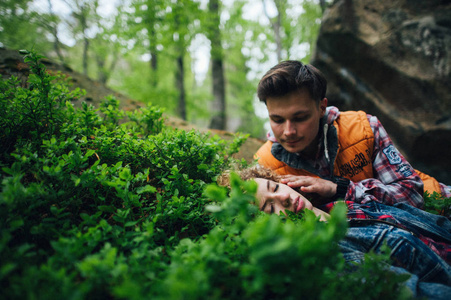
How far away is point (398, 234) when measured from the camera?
5.34 ft

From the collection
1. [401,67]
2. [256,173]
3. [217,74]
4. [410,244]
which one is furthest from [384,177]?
[217,74]

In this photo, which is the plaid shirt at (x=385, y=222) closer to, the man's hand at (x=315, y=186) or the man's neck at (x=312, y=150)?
the man's hand at (x=315, y=186)

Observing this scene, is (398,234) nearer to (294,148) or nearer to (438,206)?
(438,206)

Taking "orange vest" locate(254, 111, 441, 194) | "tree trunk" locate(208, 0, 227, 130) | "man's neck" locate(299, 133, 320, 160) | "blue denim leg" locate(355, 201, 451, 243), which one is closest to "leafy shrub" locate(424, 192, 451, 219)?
"blue denim leg" locate(355, 201, 451, 243)

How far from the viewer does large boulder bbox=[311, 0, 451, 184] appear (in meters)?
4.08

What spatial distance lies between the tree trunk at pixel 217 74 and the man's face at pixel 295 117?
5571mm

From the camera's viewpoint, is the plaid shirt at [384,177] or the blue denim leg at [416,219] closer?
the blue denim leg at [416,219]

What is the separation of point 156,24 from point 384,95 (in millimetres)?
7320

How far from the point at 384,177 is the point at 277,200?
4.65 feet

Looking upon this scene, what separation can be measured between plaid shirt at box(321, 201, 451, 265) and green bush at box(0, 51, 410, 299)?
0.69m

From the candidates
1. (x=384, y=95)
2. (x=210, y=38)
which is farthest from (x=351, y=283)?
(x=210, y=38)

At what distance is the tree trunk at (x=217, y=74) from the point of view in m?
7.97

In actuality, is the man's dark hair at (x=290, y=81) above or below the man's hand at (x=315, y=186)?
above

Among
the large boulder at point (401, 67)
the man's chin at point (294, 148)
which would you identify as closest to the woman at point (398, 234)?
the man's chin at point (294, 148)
